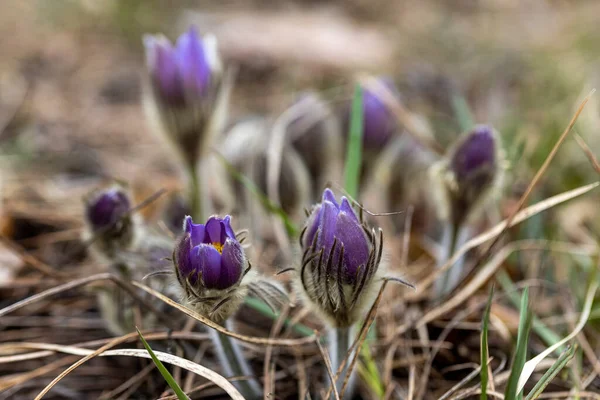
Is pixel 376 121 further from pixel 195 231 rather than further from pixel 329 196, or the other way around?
pixel 195 231

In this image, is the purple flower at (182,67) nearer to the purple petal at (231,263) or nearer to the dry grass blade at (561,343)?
the purple petal at (231,263)

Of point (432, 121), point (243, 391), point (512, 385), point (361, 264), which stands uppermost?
point (432, 121)

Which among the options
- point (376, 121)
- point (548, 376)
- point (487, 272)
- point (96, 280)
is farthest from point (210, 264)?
point (376, 121)

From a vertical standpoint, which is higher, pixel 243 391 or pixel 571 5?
pixel 571 5

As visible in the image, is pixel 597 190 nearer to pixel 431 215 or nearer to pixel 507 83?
pixel 431 215

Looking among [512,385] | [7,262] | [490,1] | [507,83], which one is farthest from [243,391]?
[490,1]

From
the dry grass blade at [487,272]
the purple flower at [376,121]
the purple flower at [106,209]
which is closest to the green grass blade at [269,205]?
the purple flower at [106,209]
